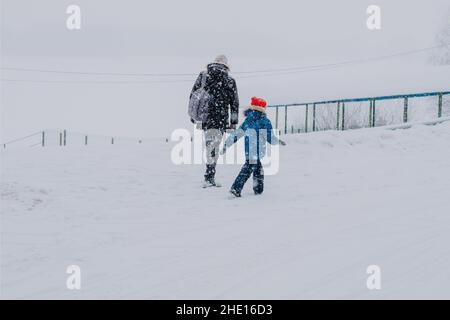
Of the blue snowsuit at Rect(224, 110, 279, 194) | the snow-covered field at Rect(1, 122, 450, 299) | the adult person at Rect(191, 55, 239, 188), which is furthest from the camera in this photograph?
the adult person at Rect(191, 55, 239, 188)

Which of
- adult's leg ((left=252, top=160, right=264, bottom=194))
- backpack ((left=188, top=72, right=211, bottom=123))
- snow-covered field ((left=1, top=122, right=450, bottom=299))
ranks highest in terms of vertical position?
backpack ((left=188, top=72, right=211, bottom=123))

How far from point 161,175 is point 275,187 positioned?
7.47ft

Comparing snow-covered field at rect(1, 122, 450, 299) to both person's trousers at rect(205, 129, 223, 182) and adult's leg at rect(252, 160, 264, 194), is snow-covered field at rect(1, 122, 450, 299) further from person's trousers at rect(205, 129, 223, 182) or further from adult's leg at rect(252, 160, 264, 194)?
person's trousers at rect(205, 129, 223, 182)

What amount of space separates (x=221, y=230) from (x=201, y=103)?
10.9ft

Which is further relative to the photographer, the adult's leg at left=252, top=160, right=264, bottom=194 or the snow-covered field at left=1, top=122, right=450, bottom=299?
the adult's leg at left=252, top=160, right=264, bottom=194

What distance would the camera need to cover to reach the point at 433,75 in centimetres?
2144

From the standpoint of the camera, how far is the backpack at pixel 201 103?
907 centimetres

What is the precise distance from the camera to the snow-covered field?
4508 mm

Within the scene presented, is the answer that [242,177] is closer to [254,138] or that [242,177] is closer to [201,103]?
[254,138]

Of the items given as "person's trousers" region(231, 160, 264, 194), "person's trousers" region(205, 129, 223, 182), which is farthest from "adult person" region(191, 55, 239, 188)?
"person's trousers" region(231, 160, 264, 194)

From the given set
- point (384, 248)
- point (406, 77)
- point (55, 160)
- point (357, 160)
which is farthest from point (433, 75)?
point (384, 248)

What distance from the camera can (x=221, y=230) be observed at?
6.34m

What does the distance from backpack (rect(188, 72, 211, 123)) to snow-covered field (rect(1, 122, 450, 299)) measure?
49.0 inches
